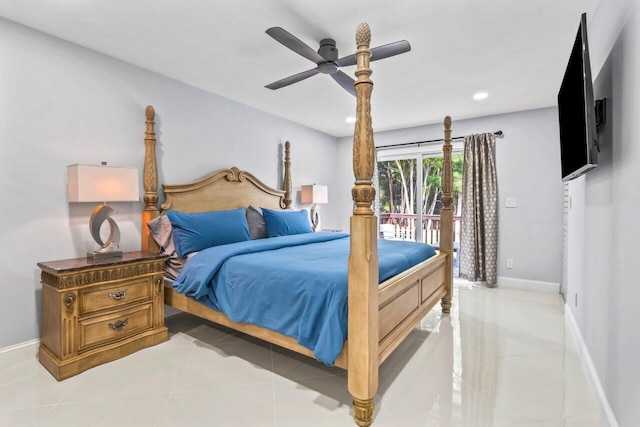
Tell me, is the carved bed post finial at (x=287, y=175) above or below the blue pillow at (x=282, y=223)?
above

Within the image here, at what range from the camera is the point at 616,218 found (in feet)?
5.29

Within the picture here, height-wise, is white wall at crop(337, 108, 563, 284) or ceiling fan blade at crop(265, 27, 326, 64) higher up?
ceiling fan blade at crop(265, 27, 326, 64)

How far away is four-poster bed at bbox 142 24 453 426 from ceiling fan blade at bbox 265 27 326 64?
539 millimetres

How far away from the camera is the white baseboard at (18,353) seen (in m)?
2.26

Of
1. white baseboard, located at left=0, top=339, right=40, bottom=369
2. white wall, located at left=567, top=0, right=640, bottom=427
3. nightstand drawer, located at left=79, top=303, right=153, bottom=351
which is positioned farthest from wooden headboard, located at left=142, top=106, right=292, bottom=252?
white wall, located at left=567, top=0, right=640, bottom=427

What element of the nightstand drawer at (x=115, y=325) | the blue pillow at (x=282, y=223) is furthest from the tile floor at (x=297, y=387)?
the blue pillow at (x=282, y=223)

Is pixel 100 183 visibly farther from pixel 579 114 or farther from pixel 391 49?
pixel 579 114

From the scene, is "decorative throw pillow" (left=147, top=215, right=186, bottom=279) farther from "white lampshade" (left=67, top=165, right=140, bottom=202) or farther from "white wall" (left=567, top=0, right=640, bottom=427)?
"white wall" (left=567, top=0, right=640, bottom=427)

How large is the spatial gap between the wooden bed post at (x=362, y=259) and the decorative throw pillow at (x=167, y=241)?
1800 millimetres

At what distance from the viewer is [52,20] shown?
89.0 inches

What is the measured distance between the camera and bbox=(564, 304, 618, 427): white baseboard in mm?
1594

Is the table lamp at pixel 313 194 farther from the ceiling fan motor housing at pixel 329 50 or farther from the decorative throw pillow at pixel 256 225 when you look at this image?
the ceiling fan motor housing at pixel 329 50

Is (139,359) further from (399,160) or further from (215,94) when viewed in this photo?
(399,160)

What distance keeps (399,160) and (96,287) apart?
4.60 meters
